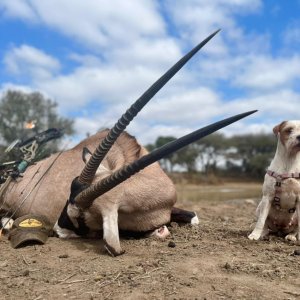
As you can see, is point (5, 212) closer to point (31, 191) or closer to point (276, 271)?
point (31, 191)

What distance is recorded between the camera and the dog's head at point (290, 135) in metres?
4.54

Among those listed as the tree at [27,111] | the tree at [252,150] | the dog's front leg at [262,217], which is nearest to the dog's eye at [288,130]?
the dog's front leg at [262,217]

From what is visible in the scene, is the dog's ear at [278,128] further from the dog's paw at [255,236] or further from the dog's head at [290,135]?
the dog's paw at [255,236]

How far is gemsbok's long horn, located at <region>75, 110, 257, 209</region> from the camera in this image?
3.51 meters

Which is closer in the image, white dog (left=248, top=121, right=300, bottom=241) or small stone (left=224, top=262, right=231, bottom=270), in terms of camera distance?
small stone (left=224, top=262, right=231, bottom=270)

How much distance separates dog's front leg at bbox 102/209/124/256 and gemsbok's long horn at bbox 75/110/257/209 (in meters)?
0.22

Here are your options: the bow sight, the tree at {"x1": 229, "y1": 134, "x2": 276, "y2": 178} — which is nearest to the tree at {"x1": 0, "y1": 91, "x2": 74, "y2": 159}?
the tree at {"x1": 229, "y1": 134, "x2": 276, "y2": 178}

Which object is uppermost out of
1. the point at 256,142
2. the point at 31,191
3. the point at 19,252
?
the point at 256,142

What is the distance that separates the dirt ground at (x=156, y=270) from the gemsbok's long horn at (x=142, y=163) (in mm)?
487

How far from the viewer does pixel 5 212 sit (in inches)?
265

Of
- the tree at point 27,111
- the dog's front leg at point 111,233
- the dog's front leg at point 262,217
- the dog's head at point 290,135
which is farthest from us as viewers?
the tree at point 27,111

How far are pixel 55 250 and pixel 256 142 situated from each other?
168ft

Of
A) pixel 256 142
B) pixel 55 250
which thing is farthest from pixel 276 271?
pixel 256 142

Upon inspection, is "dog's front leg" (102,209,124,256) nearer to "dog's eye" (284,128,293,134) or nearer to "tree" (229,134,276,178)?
"dog's eye" (284,128,293,134)
